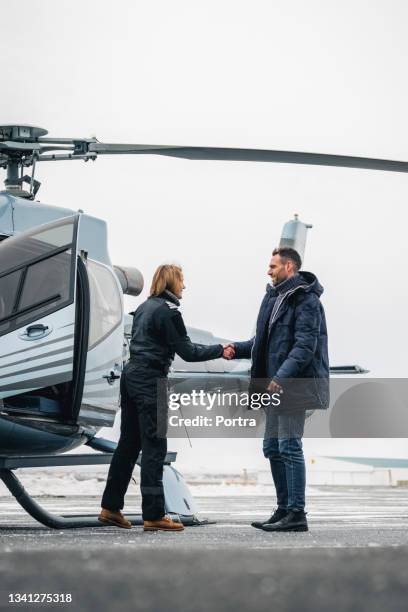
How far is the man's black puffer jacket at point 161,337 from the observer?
6.86m

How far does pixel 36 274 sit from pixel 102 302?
60cm

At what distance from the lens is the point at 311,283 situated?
7.01m

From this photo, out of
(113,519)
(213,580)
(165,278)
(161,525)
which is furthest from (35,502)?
(213,580)

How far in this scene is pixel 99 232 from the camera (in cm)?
783

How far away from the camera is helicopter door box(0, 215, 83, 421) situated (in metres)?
7.02

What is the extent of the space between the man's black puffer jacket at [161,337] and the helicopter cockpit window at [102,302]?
571 millimetres

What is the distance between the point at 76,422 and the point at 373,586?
6206 mm

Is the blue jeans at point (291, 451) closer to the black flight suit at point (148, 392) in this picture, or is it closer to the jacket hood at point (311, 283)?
the black flight suit at point (148, 392)

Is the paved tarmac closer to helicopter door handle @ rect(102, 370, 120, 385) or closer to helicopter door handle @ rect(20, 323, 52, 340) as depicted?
helicopter door handle @ rect(20, 323, 52, 340)

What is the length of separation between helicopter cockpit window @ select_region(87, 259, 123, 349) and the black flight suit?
55 centimetres

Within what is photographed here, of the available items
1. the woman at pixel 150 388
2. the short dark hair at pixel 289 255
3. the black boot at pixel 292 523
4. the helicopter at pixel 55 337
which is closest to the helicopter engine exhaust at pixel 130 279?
the helicopter at pixel 55 337

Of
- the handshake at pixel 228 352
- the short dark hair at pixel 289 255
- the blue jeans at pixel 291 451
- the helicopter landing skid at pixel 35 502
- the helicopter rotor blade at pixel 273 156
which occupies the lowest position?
the helicopter landing skid at pixel 35 502

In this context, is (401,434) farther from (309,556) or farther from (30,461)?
(309,556)

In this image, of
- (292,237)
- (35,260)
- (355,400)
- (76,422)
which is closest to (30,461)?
(76,422)
